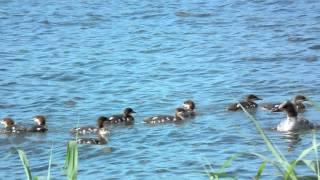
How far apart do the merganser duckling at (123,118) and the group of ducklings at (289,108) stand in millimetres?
1323

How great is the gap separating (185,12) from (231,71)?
6.36m

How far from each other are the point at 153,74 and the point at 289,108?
407 centimetres

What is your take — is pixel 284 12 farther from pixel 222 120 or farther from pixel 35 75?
pixel 222 120

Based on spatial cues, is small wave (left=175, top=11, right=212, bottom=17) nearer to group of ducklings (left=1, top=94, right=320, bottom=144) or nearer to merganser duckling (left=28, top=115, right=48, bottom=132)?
group of ducklings (left=1, top=94, right=320, bottom=144)

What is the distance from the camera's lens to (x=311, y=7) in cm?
2219

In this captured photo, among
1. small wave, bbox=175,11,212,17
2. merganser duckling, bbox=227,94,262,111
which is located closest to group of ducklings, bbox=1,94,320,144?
merganser duckling, bbox=227,94,262,111

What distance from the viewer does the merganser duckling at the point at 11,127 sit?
13.0 m

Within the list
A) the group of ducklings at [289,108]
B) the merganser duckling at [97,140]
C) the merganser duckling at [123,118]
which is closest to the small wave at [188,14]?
the group of ducklings at [289,108]

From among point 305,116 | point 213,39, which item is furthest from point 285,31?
point 305,116

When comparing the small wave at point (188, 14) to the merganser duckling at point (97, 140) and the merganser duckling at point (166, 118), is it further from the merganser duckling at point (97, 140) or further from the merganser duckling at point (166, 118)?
the merganser duckling at point (97, 140)

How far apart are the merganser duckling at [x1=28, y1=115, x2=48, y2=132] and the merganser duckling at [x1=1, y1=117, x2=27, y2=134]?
15 cm

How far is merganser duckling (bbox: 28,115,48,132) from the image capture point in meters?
12.9

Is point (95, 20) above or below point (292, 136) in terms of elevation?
above

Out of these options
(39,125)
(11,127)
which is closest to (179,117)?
(39,125)
